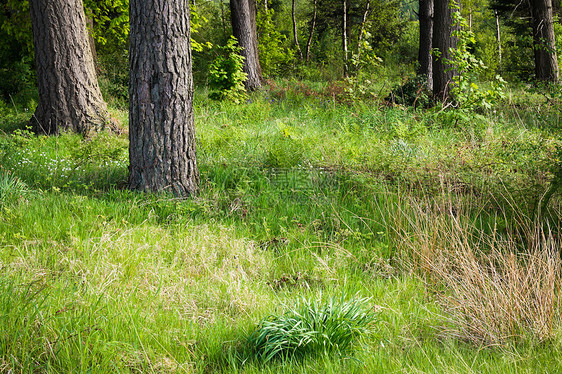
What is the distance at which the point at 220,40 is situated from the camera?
75.5 ft

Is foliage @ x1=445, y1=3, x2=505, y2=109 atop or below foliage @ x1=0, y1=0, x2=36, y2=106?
below

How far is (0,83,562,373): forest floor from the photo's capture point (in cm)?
253

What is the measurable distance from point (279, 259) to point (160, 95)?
7.36 ft

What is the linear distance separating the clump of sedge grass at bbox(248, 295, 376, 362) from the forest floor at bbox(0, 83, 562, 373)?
0.04m

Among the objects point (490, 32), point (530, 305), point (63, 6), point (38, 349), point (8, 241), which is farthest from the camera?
point (490, 32)

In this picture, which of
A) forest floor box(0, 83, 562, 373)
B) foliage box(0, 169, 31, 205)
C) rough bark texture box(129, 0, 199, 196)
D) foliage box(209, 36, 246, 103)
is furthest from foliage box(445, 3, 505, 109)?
foliage box(0, 169, 31, 205)

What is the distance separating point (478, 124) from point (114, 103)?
8.84 m

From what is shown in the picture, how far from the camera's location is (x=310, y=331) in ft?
8.32

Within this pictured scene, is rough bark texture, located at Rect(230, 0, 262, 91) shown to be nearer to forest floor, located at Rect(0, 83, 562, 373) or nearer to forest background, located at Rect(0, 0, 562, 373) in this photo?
forest background, located at Rect(0, 0, 562, 373)

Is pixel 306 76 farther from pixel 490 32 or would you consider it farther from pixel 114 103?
pixel 490 32

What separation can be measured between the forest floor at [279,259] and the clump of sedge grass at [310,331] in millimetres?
35

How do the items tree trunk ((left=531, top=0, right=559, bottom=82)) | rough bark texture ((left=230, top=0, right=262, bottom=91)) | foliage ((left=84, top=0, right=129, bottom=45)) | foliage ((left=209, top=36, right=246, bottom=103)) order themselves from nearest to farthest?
foliage ((left=209, top=36, right=246, bottom=103)), foliage ((left=84, top=0, right=129, bottom=45)), rough bark texture ((left=230, top=0, right=262, bottom=91)), tree trunk ((left=531, top=0, right=559, bottom=82))

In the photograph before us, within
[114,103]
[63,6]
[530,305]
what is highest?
[63,6]

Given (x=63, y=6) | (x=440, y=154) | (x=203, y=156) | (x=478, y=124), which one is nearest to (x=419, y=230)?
(x=440, y=154)
